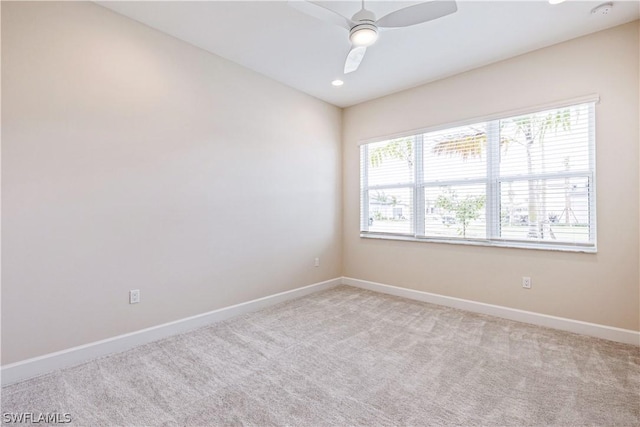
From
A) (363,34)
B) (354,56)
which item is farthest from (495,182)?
(363,34)

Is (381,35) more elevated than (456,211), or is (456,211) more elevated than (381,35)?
(381,35)

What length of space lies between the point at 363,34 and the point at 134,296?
2.76 meters

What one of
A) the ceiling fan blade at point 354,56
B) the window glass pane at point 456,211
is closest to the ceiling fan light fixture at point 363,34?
the ceiling fan blade at point 354,56

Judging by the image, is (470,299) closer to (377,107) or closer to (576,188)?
(576,188)

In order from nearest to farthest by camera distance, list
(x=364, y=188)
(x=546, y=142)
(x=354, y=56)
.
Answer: (x=354, y=56)
(x=546, y=142)
(x=364, y=188)

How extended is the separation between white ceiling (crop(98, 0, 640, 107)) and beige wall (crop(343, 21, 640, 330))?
20cm

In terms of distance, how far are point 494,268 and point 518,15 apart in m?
2.40

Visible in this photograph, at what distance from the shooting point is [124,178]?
8.23 feet

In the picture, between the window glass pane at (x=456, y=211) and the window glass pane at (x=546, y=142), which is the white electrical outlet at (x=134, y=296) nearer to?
the window glass pane at (x=456, y=211)

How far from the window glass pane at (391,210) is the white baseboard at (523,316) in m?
0.81

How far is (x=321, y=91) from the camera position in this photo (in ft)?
13.3

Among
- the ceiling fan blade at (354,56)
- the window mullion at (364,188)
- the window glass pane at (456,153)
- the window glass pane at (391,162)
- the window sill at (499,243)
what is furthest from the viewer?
the window mullion at (364,188)

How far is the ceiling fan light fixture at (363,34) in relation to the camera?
6.62 ft

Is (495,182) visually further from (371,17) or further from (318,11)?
(318,11)
